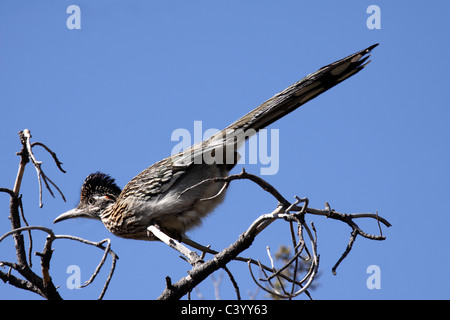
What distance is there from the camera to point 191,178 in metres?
5.94

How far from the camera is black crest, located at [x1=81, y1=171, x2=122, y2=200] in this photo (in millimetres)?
7156

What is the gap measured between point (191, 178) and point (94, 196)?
5.63 feet

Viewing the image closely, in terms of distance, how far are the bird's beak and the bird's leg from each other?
4.79ft

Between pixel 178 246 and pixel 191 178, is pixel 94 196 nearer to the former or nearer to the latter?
pixel 191 178

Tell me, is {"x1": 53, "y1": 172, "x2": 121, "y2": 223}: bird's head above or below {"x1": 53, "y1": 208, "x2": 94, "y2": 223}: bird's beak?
above

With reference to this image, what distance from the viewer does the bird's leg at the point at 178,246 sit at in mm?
4457

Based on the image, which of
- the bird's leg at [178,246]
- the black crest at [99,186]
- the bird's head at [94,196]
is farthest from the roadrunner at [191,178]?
the black crest at [99,186]

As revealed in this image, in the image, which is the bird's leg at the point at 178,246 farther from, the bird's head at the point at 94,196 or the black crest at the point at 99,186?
the black crest at the point at 99,186

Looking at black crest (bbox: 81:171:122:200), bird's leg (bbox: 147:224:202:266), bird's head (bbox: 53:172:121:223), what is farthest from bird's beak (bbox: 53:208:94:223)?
bird's leg (bbox: 147:224:202:266)

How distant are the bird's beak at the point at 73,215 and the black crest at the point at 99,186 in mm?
178

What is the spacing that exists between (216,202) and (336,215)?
2.11 metres

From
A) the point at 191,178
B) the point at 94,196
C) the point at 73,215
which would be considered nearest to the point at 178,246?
the point at 191,178

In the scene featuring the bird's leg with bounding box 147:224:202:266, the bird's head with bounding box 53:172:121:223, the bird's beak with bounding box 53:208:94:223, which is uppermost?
the bird's head with bounding box 53:172:121:223

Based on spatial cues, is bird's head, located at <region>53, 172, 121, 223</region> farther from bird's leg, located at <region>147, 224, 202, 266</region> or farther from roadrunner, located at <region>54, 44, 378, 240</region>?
bird's leg, located at <region>147, 224, 202, 266</region>
